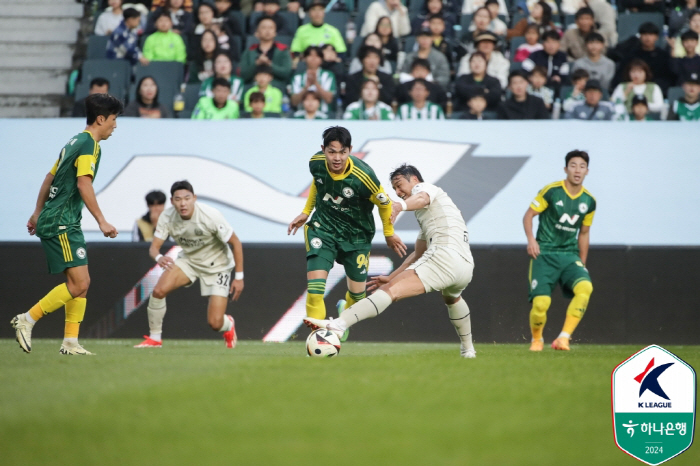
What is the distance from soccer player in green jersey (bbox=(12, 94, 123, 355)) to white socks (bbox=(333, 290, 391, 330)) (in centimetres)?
220

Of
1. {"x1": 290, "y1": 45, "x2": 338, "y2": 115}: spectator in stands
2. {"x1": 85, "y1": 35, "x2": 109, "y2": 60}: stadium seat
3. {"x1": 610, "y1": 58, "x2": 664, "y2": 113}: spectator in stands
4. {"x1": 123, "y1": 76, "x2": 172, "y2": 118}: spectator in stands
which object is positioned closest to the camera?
{"x1": 123, "y1": 76, "x2": 172, "y2": 118}: spectator in stands

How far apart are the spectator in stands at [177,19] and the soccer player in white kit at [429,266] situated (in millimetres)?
7758

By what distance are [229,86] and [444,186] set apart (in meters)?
3.45

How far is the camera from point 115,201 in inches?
457

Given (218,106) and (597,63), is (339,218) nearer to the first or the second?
(218,106)

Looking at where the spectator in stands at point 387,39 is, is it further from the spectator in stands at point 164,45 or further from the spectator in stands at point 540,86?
the spectator in stands at point 164,45

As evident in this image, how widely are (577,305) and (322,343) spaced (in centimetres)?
334

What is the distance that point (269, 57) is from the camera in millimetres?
13555

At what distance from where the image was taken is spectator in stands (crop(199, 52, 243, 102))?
42.7ft

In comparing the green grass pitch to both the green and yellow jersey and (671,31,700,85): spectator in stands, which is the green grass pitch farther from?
(671,31,700,85): spectator in stands

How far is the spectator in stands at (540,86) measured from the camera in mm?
12930

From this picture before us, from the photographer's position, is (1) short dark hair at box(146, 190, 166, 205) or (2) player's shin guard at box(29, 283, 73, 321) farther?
(1) short dark hair at box(146, 190, 166, 205)

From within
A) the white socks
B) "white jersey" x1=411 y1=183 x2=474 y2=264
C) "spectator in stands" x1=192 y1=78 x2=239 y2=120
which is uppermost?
"spectator in stands" x1=192 y1=78 x2=239 y2=120

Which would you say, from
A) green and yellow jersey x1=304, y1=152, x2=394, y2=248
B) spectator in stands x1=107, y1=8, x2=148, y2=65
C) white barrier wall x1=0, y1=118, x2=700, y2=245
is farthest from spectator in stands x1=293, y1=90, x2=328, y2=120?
green and yellow jersey x1=304, y1=152, x2=394, y2=248
